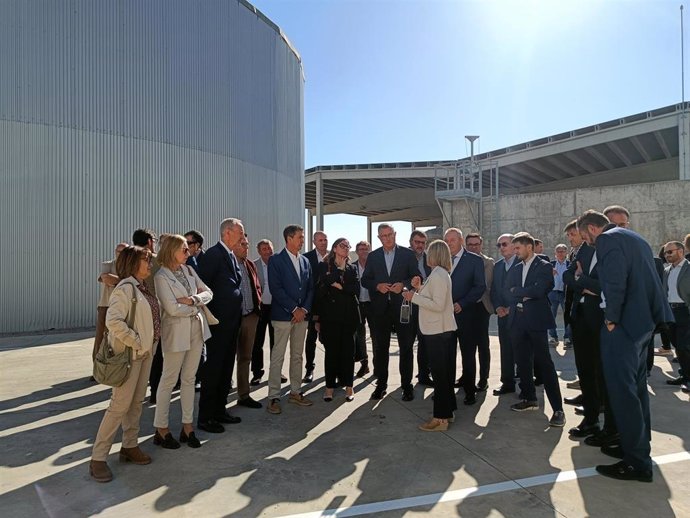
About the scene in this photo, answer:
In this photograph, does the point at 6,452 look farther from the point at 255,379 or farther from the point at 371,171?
the point at 371,171

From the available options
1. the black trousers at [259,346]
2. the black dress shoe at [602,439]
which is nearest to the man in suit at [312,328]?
the black trousers at [259,346]

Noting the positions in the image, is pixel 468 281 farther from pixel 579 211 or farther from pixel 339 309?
pixel 579 211

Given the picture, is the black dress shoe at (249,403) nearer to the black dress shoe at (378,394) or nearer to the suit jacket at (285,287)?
the suit jacket at (285,287)

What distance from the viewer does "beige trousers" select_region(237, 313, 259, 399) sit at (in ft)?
16.2

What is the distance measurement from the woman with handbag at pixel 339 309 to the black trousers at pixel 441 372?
115 cm

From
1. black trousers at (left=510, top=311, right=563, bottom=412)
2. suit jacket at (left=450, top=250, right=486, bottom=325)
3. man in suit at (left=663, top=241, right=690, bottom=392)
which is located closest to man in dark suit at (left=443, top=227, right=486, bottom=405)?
suit jacket at (left=450, top=250, right=486, bottom=325)

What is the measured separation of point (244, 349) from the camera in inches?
195

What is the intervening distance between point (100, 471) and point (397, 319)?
3.14 meters

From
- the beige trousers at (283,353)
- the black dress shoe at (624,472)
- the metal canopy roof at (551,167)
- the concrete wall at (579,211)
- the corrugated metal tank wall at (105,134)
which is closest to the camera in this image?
the black dress shoe at (624,472)

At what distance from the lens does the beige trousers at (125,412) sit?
3.22 metres

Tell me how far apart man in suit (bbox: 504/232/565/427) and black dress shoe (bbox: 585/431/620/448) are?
1.84 ft

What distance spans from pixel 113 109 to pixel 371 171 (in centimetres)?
1937

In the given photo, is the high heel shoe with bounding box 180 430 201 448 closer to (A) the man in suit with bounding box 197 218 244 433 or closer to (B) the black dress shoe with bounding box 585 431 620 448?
(A) the man in suit with bounding box 197 218 244 433

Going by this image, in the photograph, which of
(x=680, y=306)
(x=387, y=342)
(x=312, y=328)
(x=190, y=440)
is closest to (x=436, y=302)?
(x=387, y=342)
